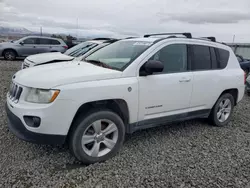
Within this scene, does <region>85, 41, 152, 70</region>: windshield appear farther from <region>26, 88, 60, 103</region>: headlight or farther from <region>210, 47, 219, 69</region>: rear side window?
<region>210, 47, 219, 69</region>: rear side window

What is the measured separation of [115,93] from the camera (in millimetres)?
2891

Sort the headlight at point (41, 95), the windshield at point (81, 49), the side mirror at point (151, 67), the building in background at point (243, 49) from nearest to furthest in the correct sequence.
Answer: the headlight at point (41, 95), the side mirror at point (151, 67), the windshield at point (81, 49), the building in background at point (243, 49)

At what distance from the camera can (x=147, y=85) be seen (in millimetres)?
3188

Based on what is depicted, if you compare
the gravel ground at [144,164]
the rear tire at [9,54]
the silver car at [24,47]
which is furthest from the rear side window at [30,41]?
the gravel ground at [144,164]

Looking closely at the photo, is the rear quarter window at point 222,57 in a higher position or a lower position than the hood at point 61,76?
higher

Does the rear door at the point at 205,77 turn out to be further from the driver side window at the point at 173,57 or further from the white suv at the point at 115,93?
the driver side window at the point at 173,57

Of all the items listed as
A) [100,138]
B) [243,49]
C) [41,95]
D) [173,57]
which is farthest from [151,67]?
[243,49]

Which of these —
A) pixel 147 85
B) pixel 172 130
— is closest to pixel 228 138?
pixel 172 130

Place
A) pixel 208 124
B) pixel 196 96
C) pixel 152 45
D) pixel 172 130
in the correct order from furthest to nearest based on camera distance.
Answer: pixel 208 124 → pixel 172 130 → pixel 196 96 → pixel 152 45

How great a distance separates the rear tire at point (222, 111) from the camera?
4434 millimetres

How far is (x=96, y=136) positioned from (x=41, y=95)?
913mm

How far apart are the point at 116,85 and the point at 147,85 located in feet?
1.74

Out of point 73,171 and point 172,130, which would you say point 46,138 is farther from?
point 172,130

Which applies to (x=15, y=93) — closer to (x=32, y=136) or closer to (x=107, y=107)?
(x=32, y=136)
